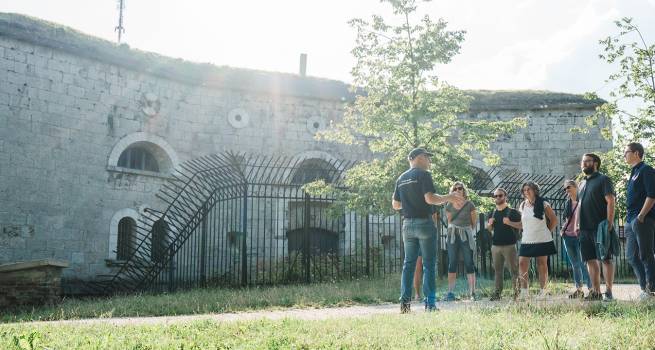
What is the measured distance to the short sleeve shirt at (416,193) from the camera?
6227mm

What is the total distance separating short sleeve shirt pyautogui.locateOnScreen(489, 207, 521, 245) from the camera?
301 inches

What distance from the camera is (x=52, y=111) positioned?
14477 mm

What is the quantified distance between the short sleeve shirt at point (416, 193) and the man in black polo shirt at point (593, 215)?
72.9 inches

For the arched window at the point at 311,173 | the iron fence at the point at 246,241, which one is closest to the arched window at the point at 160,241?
the iron fence at the point at 246,241

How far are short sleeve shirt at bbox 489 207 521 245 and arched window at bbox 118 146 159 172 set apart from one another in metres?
11.2

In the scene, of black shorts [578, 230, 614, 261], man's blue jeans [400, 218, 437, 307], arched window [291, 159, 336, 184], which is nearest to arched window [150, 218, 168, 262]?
arched window [291, 159, 336, 184]

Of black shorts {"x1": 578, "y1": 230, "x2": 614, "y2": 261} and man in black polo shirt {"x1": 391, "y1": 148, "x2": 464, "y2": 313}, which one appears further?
black shorts {"x1": 578, "y1": 230, "x2": 614, "y2": 261}

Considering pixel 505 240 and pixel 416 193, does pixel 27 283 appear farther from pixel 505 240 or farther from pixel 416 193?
pixel 505 240

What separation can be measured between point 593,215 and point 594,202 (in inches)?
5.7

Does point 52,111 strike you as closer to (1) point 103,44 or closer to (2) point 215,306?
(1) point 103,44

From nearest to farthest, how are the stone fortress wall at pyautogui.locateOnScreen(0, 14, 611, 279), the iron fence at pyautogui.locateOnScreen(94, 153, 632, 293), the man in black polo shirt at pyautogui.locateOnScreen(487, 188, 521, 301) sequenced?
Result: the man in black polo shirt at pyautogui.locateOnScreen(487, 188, 521, 301) < the iron fence at pyautogui.locateOnScreen(94, 153, 632, 293) < the stone fortress wall at pyautogui.locateOnScreen(0, 14, 611, 279)

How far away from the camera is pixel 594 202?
6.60 m

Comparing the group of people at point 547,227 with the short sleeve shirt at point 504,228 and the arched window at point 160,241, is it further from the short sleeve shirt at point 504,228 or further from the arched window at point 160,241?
the arched window at point 160,241

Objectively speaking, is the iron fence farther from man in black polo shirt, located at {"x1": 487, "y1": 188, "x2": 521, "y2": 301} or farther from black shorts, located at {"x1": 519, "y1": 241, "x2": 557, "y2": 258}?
black shorts, located at {"x1": 519, "y1": 241, "x2": 557, "y2": 258}
